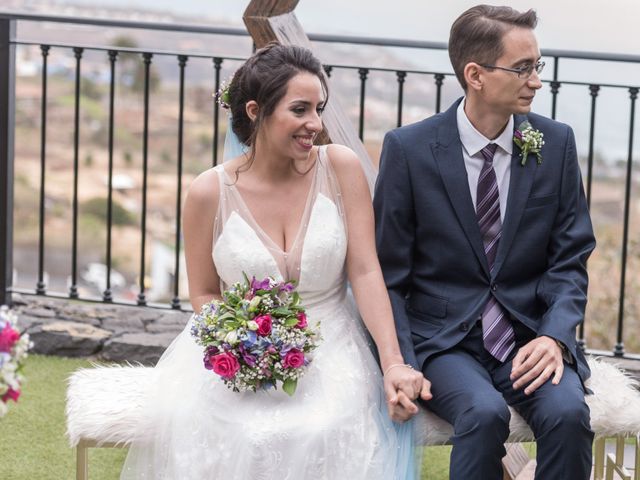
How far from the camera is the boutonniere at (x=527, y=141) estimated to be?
3.05m

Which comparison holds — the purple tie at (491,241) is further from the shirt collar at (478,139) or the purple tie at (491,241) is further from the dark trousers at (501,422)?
the dark trousers at (501,422)

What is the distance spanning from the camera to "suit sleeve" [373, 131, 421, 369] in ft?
10.1

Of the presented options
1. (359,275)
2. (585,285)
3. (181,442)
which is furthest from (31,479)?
(585,285)

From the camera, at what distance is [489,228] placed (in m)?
3.05

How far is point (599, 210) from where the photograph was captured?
17.5m

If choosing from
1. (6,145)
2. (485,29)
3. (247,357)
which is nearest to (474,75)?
(485,29)

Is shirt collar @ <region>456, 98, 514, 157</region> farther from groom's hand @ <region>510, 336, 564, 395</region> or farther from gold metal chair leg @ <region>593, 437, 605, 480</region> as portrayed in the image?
gold metal chair leg @ <region>593, 437, 605, 480</region>

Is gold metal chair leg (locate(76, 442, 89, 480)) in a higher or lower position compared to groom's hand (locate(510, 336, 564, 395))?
lower

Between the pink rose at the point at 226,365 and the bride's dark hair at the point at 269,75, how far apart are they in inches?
27.7

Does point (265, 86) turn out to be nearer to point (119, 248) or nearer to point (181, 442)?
point (181, 442)

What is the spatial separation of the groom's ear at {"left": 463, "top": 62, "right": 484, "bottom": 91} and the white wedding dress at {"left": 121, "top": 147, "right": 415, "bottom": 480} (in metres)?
0.49

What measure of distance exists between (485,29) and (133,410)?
4.68 feet

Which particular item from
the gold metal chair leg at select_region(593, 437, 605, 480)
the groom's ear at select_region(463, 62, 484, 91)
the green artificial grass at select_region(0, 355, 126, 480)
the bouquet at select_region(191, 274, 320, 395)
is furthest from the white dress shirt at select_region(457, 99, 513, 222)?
the green artificial grass at select_region(0, 355, 126, 480)

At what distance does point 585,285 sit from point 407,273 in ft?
1.66
